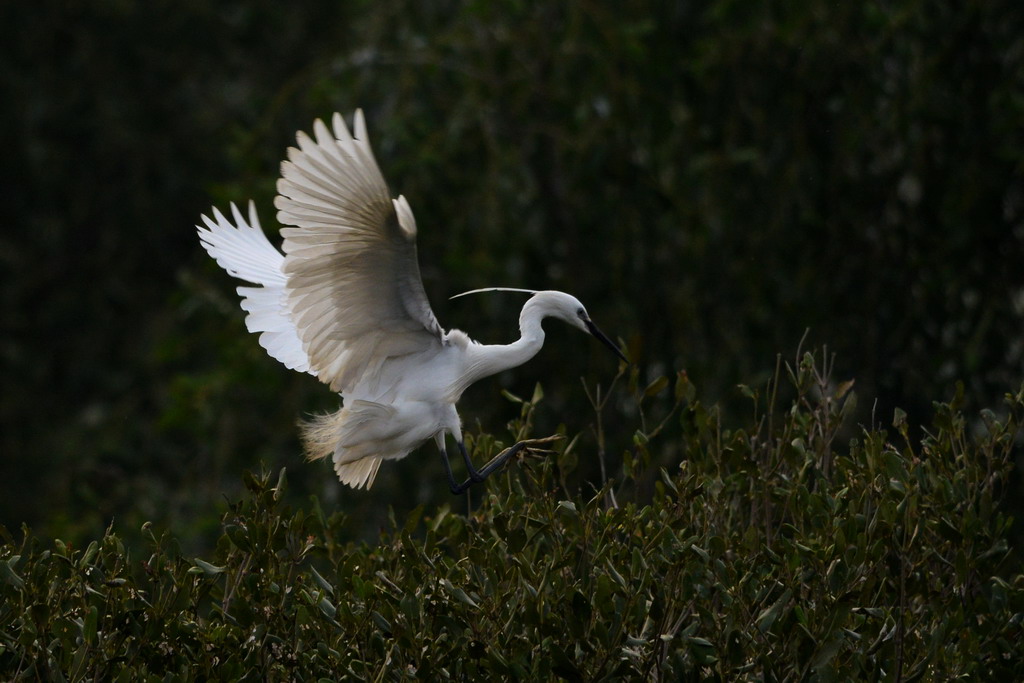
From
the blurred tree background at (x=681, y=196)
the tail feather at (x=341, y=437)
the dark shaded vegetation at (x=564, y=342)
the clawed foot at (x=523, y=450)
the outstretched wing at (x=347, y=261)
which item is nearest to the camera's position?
the dark shaded vegetation at (x=564, y=342)

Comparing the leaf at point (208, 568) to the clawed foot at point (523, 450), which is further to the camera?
the clawed foot at point (523, 450)

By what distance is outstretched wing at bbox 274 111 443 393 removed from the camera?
8.70 ft

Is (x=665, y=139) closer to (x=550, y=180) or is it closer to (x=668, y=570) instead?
(x=550, y=180)

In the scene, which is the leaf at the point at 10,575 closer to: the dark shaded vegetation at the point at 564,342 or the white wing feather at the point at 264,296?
the dark shaded vegetation at the point at 564,342

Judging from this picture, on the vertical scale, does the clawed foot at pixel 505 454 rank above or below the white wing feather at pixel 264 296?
below

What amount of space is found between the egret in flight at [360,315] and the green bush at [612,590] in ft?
1.54

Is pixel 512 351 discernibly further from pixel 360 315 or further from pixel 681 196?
pixel 681 196

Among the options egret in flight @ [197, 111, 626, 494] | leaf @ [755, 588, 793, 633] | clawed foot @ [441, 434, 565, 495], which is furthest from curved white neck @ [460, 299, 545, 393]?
leaf @ [755, 588, 793, 633]

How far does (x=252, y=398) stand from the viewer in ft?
18.2

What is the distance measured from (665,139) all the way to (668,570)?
9.75 feet

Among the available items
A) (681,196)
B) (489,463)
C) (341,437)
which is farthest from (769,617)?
(681,196)

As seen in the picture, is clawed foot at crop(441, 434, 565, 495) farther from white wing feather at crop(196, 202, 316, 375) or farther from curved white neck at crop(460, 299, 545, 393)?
white wing feather at crop(196, 202, 316, 375)

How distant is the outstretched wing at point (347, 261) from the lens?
2650 millimetres

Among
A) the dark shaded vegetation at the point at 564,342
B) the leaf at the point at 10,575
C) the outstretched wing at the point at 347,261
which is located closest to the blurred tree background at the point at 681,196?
the dark shaded vegetation at the point at 564,342
